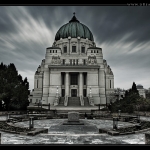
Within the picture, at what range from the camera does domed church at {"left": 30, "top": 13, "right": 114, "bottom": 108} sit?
47.4 meters

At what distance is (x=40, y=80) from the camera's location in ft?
176

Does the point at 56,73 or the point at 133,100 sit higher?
the point at 56,73

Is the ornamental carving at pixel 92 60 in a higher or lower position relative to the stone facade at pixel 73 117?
higher

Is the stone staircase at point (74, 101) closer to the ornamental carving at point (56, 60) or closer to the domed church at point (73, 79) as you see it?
the domed church at point (73, 79)

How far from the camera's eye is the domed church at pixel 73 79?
4741cm

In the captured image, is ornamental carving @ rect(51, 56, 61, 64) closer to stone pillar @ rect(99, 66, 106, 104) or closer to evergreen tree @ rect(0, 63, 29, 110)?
stone pillar @ rect(99, 66, 106, 104)

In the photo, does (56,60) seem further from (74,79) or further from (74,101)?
(74,101)

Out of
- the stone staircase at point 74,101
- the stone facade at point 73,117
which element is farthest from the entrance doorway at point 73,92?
the stone facade at point 73,117

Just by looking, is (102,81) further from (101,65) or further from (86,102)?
(86,102)

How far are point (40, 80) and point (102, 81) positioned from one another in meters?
19.5

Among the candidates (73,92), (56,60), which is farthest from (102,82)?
(56,60)
